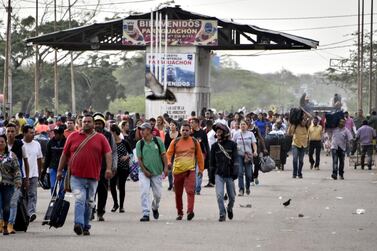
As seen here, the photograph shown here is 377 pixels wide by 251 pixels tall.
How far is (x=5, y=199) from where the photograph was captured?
15.8 metres

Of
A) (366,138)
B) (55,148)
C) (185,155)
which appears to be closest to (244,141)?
(185,155)

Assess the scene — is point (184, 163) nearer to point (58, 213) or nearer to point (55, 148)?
point (55, 148)

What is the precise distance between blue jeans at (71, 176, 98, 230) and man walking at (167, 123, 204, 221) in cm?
274

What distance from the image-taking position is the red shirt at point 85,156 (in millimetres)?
15469

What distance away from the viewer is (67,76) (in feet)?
268

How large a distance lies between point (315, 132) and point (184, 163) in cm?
1578

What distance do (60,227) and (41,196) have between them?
6.89 meters

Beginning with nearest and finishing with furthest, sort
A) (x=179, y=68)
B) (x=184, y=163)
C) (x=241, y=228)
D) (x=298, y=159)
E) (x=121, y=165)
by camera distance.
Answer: (x=241, y=228)
(x=184, y=163)
(x=121, y=165)
(x=298, y=159)
(x=179, y=68)

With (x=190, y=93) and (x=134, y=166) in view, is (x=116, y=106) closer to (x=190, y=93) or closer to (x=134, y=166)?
(x=190, y=93)

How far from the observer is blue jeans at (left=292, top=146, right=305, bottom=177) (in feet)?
96.8

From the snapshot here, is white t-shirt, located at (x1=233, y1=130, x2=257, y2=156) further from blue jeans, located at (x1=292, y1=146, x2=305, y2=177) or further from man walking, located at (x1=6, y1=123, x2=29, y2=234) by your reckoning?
man walking, located at (x1=6, y1=123, x2=29, y2=234)

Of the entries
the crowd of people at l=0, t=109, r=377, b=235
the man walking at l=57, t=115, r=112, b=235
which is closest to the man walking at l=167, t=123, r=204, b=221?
the crowd of people at l=0, t=109, r=377, b=235

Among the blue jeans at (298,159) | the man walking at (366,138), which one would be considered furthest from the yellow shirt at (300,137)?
the man walking at (366,138)

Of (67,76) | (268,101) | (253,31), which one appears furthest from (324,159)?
(268,101)
